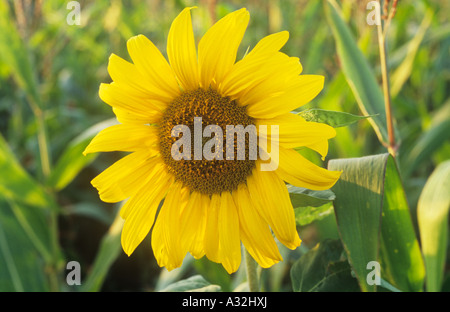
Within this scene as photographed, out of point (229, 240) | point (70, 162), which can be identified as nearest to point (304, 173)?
point (229, 240)

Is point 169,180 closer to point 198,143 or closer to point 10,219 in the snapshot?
point 198,143

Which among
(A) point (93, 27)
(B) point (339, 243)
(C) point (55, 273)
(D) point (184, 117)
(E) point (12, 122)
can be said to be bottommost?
(C) point (55, 273)

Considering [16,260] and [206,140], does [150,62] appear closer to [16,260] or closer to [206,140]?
[206,140]

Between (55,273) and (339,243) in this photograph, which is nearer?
(339,243)

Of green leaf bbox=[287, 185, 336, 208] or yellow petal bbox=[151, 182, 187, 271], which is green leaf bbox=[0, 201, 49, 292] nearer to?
yellow petal bbox=[151, 182, 187, 271]

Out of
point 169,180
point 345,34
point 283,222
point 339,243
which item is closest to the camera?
point 283,222
